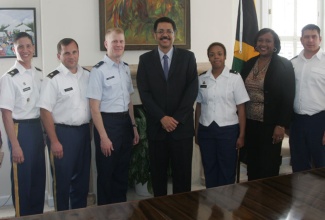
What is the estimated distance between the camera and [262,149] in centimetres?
260

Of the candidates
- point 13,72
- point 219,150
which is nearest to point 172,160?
point 219,150

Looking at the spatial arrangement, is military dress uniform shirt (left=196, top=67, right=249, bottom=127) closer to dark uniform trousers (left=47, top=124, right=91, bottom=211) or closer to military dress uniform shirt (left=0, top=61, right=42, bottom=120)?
dark uniform trousers (left=47, top=124, right=91, bottom=211)

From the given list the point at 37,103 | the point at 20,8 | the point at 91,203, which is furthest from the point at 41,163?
the point at 20,8

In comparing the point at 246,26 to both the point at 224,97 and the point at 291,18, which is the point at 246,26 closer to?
the point at 291,18

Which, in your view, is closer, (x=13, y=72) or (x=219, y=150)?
(x=13, y=72)

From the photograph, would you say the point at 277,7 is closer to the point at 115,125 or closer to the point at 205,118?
the point at 205,118

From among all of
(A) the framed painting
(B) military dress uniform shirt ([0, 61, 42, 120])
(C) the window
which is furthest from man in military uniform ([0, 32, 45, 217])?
(C) the window

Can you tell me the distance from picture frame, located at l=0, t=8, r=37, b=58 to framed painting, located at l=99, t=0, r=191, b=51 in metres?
0.60

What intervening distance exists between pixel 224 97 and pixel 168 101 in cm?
40

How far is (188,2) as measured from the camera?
3615 mm

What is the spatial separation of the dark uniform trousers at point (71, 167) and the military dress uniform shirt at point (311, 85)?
1.55 m

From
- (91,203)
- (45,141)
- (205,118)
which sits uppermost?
(205,118)

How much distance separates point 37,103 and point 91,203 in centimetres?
137

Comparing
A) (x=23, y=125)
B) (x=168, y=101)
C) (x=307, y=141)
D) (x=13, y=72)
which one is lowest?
(x=307, y=141)
